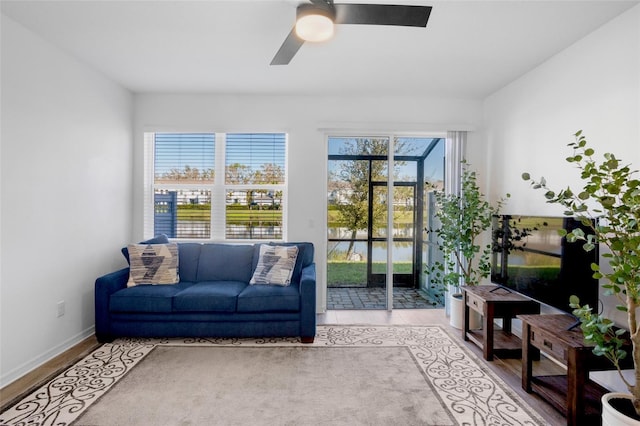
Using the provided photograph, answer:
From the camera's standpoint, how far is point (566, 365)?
2.06m

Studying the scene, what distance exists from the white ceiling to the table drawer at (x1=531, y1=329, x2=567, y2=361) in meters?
2.18

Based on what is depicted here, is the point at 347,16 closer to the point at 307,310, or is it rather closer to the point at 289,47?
the point at 289,47

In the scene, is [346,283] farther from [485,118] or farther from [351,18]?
[351,18]

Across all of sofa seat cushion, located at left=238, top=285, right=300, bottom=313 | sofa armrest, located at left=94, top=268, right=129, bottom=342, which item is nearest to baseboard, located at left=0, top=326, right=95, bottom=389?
sofa armrest, located at left=94, top=268, right=129, bottom=342

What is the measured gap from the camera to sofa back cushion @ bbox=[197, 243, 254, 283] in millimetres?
3774

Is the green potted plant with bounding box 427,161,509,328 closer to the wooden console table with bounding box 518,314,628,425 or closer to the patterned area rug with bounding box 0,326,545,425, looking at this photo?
the patterned area rug with bounding box 0,326,545,425

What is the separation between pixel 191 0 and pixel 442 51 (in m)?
2.01

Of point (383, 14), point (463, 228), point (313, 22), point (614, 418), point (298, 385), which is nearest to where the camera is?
point (614, 418)

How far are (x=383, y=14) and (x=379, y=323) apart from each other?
3066 mm

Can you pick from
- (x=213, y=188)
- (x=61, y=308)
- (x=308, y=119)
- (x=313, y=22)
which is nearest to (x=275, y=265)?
(x=213, y=188)

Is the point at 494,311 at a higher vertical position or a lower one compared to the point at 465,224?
lower

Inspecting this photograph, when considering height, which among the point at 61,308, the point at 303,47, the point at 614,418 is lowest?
the point at 614,418

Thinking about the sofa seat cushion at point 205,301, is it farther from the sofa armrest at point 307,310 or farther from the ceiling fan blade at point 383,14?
the ceiling fan blade at point 383,14

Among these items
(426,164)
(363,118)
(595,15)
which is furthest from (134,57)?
(595,15)
